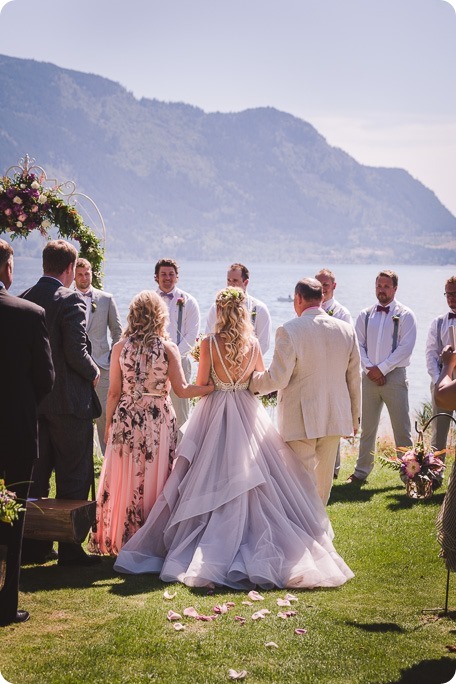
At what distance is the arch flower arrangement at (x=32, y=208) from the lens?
870 cm

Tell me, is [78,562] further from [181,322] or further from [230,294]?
[181,322]

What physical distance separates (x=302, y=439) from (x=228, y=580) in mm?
1309

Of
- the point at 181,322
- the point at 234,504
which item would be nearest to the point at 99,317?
the point at 181,322

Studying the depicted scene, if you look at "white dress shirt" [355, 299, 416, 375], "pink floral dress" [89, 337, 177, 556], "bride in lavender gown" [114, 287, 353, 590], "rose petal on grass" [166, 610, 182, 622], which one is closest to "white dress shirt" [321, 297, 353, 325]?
"white dress shirt" [355, 299, 416, 375]

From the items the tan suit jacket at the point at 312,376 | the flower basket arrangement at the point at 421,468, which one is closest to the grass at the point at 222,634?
the flower basket arrangement at the point at 421,468

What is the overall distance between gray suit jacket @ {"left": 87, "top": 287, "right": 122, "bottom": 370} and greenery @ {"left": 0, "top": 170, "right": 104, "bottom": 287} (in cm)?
85

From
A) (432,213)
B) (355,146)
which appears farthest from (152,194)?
(355,146)

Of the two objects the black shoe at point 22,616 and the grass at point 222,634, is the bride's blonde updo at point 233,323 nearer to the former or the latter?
the grass at point 222,634

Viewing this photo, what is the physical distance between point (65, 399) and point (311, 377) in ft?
5.78

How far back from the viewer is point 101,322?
883 centimetres

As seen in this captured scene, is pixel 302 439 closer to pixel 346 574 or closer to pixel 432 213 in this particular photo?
pixel 346 574

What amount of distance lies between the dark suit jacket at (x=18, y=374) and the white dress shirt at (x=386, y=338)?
16.5ft

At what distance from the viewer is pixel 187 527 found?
5.72 m

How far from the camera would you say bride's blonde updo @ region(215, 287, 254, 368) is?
6.03m
